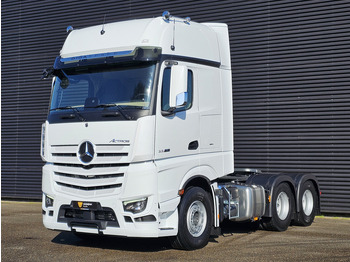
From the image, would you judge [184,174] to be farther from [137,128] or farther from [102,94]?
[102,94]

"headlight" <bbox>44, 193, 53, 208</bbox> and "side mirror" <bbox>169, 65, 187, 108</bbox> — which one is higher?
"side mirror" <bbox>169, 65, 187, 108</bbox>

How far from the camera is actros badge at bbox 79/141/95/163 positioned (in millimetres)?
7484

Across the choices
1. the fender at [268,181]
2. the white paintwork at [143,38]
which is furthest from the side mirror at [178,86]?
the fender at [268,181]

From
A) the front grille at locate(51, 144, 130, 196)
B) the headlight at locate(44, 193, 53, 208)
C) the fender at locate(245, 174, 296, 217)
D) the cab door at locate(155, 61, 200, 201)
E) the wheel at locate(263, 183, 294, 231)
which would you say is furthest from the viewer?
the wheel at locate(263, 183, 294, 231)

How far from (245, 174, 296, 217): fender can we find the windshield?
3529 millimetres

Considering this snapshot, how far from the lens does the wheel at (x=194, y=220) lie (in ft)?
25.3

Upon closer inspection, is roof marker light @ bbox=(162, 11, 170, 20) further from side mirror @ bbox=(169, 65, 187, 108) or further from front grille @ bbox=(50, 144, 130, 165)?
front grille @ bbox=(50, 144, 130, 165)

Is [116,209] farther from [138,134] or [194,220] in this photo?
[194,220]

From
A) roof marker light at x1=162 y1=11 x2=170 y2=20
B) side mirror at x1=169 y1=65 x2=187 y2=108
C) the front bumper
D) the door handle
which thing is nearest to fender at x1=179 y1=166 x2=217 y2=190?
the door handle

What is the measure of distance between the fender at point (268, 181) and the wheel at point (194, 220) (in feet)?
6.08

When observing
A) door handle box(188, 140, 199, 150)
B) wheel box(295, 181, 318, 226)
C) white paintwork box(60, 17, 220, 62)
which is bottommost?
wheel box(295, 181, 318, 226)

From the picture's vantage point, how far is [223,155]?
8.88 meters

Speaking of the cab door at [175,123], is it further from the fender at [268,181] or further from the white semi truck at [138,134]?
the fender at [268,181]

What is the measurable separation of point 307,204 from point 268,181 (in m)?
1.61
